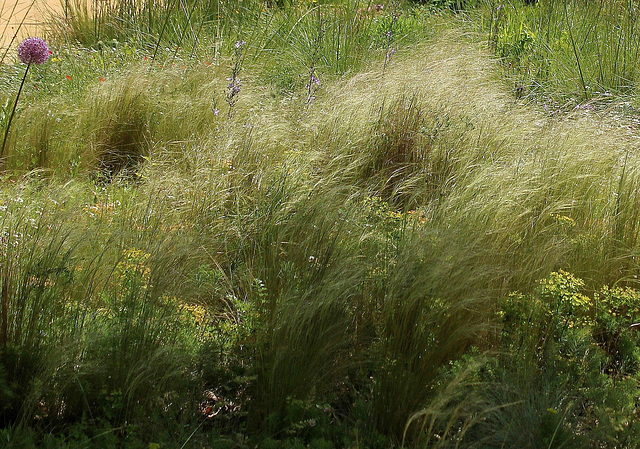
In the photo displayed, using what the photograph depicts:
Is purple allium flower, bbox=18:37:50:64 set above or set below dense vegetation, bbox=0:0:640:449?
above

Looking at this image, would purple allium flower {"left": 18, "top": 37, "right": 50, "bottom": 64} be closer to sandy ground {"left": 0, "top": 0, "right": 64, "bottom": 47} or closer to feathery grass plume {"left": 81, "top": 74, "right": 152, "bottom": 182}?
feathery grass plume {"left": 81, "top": 74, "right": 152, "bottom": 182}

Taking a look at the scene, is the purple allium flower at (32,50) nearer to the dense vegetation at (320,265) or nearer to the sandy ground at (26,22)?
the dense vegetation at (320,265)

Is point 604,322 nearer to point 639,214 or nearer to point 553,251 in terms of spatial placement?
point 553,251

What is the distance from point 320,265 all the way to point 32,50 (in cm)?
209

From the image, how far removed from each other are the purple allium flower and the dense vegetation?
0.70 m

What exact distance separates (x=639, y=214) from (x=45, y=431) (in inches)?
115

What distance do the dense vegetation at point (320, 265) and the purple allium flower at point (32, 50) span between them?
2.31ft

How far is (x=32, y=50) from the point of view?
3785mm

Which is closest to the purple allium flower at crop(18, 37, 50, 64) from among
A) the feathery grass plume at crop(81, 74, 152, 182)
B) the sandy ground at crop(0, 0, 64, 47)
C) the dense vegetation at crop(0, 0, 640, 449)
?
the dense vegetation at crop(0, 0, 640, 449)

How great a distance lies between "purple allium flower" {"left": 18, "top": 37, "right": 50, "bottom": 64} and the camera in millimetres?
3756

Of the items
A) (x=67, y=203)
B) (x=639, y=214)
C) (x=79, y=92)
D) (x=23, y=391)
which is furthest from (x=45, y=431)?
(x=79, y=92)

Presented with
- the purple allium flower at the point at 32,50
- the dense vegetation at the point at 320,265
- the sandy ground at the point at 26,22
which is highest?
the purple allium flower at the point at 32,50

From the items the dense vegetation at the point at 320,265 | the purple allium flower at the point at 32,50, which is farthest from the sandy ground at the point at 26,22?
the purple allium flower at the point at 32,50

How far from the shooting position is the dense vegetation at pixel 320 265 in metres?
2.43
